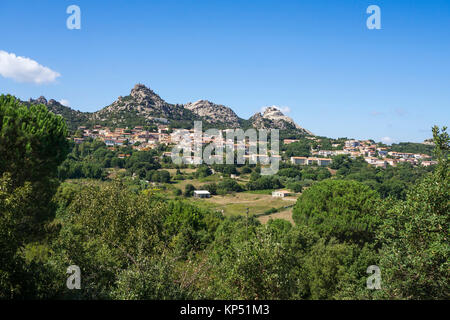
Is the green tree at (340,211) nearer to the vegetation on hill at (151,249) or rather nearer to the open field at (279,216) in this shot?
the vegetation on hill at (151,249)

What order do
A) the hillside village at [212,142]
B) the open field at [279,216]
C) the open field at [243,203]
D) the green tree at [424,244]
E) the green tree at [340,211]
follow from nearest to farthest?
the green tree at [424,244], the green tree at [340,211], the open field at [279,216], the open field at [243,203], the hillside village at [212,142]

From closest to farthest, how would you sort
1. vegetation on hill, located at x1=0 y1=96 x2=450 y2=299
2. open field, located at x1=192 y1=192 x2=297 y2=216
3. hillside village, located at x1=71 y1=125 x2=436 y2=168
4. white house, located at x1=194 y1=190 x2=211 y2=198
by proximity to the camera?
vegetation on hill, located at x1=0 y1=96 x2=450 y2=299
open field, located at x1=192 y1=192 x2=297 y2=216
white house, located at x1=194 y1=190 x2=211 y2=198
hillside village, located at x1=71 y1=125 x2=436 y2=168

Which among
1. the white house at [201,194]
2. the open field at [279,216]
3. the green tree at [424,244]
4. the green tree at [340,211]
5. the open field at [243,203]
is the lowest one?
the open field at [279,216]

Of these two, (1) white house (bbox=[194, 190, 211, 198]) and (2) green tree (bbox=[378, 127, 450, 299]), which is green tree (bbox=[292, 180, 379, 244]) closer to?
(2) green tree (bbox=[378, 127, 450, 299])

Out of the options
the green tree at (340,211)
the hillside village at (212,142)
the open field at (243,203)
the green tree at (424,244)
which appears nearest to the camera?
the green tree at (424,244)

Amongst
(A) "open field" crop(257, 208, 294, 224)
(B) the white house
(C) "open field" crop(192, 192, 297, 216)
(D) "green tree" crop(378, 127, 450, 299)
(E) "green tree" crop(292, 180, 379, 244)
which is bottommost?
(A) "open field" crop(257, 208, 294, 224)

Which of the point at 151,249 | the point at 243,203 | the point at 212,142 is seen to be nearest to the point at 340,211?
the point at 151,249

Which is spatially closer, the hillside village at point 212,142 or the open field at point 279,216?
the open field at point 279,216

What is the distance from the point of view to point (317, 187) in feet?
95.6

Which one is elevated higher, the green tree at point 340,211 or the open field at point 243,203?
the green tree at point 340,211

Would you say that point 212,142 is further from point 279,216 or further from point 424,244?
point 424,244

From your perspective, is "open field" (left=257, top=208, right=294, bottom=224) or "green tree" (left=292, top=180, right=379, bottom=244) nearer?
"green tree" (left=292, top=180, right=379, bottom=244)

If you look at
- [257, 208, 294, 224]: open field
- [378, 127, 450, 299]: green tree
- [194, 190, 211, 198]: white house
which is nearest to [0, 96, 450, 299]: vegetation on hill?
[378, 127, 450, 299]: green tree

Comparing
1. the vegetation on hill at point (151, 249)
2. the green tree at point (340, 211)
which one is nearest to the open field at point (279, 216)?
the green tree at point (340, 211)
